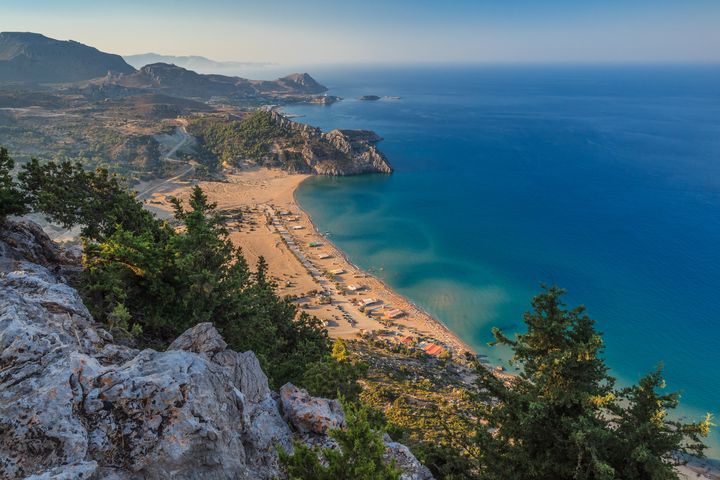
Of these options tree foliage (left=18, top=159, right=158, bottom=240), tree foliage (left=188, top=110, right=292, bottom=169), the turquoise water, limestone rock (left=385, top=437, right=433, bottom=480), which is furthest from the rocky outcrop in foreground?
tree foliage (left=188, top=110, right=292, bottom=169)

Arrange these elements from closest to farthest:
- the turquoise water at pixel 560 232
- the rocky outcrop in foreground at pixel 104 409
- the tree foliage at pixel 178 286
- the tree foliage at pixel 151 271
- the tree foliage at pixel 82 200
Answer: the rocky outcrop in foreground at pixel 104 409, the tree foliage at pixel 178 286, the tree foliage at pixel 151 271, the tree foliage at pixel 82 200, the turquoise water at pixel 560 232

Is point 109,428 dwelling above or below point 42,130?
below

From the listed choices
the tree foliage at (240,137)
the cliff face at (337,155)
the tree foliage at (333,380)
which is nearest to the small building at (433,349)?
the tree foliage at (333,380)

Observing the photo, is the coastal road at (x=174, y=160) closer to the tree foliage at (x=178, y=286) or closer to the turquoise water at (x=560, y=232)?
the turquoise water at (x=560, y=232)

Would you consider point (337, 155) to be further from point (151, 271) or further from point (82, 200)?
point (151, 271)

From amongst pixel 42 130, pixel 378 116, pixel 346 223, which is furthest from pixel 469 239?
pixel 378 116

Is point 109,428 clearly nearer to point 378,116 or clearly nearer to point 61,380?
point 61,380

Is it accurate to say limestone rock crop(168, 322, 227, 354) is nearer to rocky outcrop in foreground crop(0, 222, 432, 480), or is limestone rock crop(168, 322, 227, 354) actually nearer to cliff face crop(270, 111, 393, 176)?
rocky outcrop in foreground crop(0, 222, 432, 480)
